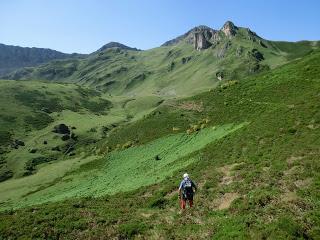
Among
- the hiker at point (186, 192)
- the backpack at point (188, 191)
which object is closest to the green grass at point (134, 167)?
the hiker at point (186, 192)

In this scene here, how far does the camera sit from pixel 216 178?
130 ft

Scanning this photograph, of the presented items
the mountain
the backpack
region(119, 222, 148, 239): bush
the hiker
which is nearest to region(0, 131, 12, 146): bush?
the mountain

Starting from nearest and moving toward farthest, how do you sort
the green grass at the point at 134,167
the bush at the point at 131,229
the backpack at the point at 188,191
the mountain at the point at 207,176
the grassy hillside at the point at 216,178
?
the grassy hillside at the point at 216,178 → the mountain at the point at 207,176 → the bush at the point at 131,229 → the backpack at the point at 188,191 → the green grass at the point at 134,167

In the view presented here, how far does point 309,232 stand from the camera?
78.0 ft

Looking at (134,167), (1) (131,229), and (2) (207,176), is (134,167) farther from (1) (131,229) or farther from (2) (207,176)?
(1) (131,229)

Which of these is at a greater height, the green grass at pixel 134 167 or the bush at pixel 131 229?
the bush at pixel 131 229

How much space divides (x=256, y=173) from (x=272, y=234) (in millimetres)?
13511

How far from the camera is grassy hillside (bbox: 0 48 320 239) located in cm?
2739

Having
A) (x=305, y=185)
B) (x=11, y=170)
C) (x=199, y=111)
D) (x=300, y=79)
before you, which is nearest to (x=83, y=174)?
(x=199, y=111)

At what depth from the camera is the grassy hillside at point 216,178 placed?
1078 inches

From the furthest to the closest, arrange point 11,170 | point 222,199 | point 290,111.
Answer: point 11,170 → point 290,111 → point 222,199

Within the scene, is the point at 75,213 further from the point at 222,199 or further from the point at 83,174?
the point at 83,174

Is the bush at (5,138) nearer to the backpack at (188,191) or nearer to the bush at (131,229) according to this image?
the backpack at (188,191)

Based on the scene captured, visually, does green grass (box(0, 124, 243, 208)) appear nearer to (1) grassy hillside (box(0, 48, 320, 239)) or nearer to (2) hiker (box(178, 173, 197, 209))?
(1) grassy hillside (box(0, 48, 320, 239))
